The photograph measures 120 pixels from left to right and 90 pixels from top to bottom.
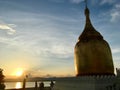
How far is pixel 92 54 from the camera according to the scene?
92.3 ft

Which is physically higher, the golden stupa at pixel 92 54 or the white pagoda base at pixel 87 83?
the golden stupa at pixel 92 54

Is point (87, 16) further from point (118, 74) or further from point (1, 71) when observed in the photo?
point (1, 71)

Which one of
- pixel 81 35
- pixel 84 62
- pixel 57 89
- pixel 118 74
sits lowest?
pixel 57 89

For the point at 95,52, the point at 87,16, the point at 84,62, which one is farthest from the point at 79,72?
the point at 87,16

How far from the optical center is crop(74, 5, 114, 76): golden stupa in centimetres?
2739

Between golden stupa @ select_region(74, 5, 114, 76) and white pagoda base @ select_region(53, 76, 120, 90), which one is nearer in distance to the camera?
white pagoda base @ select_region(53, 76, 120, 90)

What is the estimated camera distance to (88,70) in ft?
89.4

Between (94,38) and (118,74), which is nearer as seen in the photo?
(118,74)

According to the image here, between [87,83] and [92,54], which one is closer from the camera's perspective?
[87,83]

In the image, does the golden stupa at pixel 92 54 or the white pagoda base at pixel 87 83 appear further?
the golden stupa at pixel 92 54

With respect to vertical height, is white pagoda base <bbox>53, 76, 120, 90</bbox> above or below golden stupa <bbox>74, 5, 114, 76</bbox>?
below

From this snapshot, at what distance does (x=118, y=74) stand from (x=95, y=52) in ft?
16.7

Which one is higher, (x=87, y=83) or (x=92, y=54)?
(x=92, y=54)

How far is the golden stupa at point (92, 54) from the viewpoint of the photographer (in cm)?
2739
